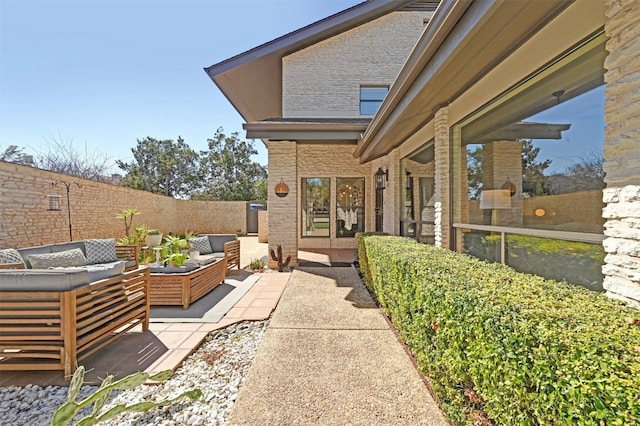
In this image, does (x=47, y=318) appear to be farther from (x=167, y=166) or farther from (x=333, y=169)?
(x=167, y=166)

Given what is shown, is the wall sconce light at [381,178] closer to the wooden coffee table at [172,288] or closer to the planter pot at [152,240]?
the wooden coffee table at [172,288]

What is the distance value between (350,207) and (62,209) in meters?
9.17

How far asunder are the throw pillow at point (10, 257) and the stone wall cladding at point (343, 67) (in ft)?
23.9

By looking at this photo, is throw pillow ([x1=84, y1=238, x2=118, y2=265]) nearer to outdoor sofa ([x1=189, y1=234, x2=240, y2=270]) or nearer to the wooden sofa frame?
outdoor sofa ([x1=189, y1=234, x2=240, y2=270])

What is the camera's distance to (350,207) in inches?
412

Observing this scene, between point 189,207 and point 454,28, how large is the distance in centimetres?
1831

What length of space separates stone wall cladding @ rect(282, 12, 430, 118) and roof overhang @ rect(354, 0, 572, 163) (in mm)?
5052

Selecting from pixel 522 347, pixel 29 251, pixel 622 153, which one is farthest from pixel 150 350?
pixel 622 153

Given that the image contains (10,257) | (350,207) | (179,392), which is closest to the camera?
(179,392)

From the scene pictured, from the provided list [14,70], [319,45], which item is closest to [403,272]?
[319,45]

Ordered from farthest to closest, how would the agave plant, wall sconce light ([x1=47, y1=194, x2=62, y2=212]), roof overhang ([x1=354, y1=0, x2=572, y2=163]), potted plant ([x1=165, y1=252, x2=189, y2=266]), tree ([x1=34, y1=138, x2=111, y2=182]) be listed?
tree ([x1=34, y1=138, x2=111, y2=182]), wall sconce light ([x1=47, y1=194, x2=62, y2=212]), potted plant ([x1=165, y1=252, x2=189, y2=266]), roof overhang ([x1=354, y1=0, x2=572, y2=163]), the agave plant

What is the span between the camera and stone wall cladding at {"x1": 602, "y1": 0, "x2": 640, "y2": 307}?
5.85 feet

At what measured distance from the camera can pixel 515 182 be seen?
10.2 ft

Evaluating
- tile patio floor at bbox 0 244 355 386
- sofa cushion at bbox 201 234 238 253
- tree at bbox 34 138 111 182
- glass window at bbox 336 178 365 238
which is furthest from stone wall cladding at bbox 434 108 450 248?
tree at bbox 34 138 111 182
